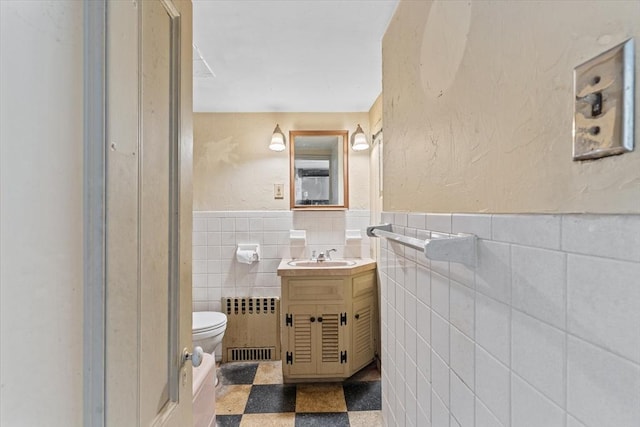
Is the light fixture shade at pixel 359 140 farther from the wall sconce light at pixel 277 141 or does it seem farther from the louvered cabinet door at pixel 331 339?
the louvered cabinet door at pixel 331 339

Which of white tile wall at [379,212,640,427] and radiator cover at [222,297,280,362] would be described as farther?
radiator cover at [222,297,280,362]

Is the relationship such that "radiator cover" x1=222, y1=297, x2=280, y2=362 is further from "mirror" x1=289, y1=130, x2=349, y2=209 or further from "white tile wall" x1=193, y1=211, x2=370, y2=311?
"mirror" x1=289, y1=130, x2=349, y2=209

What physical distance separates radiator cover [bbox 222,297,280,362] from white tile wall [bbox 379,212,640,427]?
1750mm

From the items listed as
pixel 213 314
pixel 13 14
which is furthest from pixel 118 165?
pixel 213 314

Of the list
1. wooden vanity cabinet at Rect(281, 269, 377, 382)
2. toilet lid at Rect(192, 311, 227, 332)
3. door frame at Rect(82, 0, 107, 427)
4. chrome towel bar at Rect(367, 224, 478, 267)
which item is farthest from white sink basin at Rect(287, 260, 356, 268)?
door frame at Rect(82, 0, 107, 427)

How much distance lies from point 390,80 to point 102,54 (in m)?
1.16

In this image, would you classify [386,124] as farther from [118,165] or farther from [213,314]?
[213,314]

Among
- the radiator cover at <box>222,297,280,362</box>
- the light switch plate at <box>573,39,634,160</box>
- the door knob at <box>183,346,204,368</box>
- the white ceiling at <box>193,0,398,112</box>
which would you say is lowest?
the radiator cover at <box>222,297,280,362</box>

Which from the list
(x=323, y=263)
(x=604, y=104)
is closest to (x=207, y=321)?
(x=323, y=263)

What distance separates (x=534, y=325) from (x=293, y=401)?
1.82m

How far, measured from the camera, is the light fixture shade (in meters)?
2.61

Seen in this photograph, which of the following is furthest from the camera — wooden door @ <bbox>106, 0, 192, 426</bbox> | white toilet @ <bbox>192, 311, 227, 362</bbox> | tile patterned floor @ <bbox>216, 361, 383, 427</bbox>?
white toilet @ <bbox>192, 311, 227, 362</bbox>

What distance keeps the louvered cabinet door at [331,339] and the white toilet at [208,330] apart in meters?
0.69

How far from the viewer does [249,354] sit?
256 centimetres
